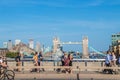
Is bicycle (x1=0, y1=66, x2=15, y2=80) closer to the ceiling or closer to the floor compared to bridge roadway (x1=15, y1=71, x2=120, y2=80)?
closer to the ceiling

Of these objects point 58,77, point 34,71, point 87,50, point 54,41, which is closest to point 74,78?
point 58,77

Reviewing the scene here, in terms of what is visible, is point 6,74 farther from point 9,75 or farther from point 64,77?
point 64,77

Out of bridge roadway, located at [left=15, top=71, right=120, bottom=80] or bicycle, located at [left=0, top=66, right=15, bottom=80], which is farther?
bridge roadway, located at [left=15, top=71, right=120, bottom=80]

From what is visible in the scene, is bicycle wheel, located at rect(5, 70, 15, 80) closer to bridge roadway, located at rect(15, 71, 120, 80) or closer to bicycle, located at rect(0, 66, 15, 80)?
bicycle, located at rect(0, 66, 15, 80)

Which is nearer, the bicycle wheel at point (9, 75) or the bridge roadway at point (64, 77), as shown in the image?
the bicycle wheel at point (9, 75)

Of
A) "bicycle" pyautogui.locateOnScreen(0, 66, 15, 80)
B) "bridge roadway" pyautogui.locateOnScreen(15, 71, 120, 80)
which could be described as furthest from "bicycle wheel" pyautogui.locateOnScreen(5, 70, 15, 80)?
"bridge roadway" pyautogui.locateOnScreen(15, 71, 120, 80)

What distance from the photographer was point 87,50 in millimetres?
166875

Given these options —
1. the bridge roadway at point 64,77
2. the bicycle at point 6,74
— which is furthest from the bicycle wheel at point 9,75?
the bridge roadway at point 64,77

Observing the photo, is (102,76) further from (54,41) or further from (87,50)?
(87,50)

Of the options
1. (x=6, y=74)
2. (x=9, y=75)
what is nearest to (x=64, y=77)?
(x=9, y=75)

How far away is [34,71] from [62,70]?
2461 millimetres

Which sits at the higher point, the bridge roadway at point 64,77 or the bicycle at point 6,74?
the bicycle at point 6,74

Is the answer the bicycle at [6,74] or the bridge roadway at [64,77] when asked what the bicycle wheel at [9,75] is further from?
the bridge roadway at [64,77]

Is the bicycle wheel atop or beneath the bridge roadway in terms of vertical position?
atop
